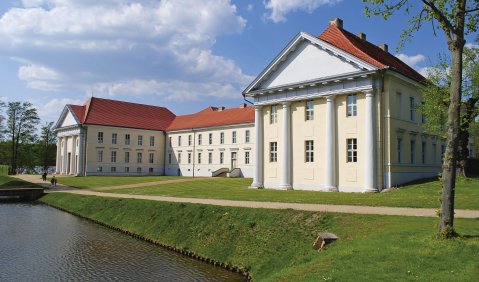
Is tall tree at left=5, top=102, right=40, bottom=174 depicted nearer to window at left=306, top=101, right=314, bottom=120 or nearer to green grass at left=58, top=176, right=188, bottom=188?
green grass at left=58, top=176, right=188, bottom=188

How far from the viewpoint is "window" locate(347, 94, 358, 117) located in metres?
28.0

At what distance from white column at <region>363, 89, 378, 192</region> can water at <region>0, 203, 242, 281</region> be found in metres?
14.9

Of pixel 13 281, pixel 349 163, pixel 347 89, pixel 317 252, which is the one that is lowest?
pixel 13 281

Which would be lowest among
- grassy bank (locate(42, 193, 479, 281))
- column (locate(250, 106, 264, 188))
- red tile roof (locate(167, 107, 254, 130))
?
grassy bank (locate(42, 193, 479, 281))

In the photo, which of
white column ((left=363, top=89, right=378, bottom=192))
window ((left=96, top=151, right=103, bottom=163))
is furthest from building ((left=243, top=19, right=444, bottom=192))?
window ((left=96, top=151, right=103, bottom=163))

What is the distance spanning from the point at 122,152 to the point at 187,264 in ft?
167

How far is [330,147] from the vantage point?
28375 mm

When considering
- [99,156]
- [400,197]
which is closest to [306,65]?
[400,197]

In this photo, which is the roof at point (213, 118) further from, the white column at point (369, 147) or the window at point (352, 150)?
the white column at point (369, 147)

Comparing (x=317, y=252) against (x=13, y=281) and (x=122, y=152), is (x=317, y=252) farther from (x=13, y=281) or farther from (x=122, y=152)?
(x=122, y=152)

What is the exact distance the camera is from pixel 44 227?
70.3ft

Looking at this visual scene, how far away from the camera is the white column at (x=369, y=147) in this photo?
26.3 metres

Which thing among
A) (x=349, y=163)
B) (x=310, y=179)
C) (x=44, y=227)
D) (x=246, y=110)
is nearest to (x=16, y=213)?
(x=44, y=227)

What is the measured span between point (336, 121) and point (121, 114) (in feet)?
145
